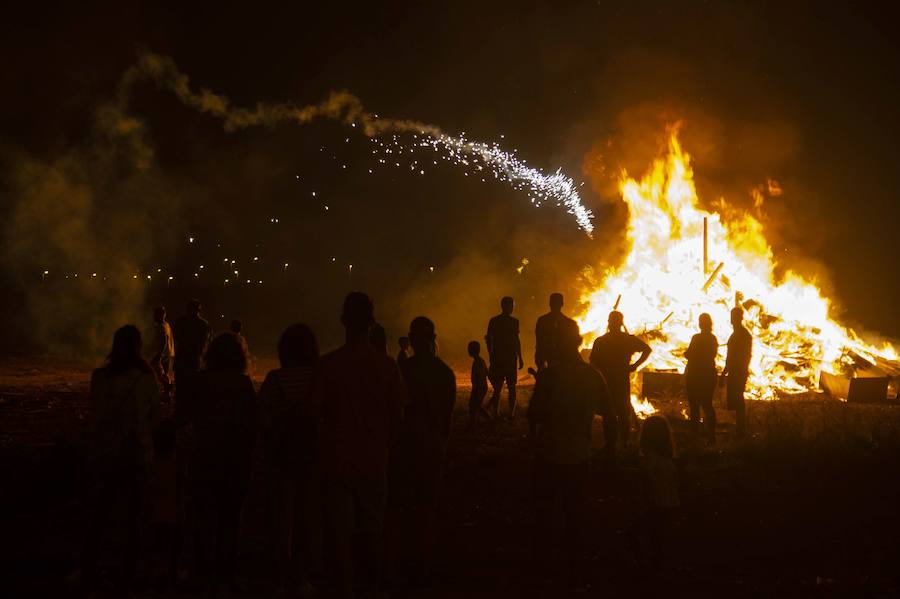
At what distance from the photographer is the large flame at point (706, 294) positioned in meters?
18.6

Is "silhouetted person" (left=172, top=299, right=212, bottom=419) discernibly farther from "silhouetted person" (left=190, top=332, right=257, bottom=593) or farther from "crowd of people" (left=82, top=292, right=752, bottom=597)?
"silhouetted person" (left=190, top=332, right=257, bottom=593)

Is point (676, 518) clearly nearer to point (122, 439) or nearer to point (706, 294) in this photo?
point (122, 439)

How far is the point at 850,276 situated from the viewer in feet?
115

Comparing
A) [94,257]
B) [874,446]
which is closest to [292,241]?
[94,257]

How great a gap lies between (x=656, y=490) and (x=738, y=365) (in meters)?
6.04

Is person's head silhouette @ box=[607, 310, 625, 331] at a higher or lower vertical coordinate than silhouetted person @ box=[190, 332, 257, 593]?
higher

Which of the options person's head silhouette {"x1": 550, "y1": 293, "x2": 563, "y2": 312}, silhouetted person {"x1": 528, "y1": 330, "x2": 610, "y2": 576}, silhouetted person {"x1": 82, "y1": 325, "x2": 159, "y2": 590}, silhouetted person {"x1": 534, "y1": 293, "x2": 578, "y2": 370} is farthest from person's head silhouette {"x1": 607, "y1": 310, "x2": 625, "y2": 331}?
silhouetted person {"x1": 82, "y1": 325, "x2": 159, "y2": 590}

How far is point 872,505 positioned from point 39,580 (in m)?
7.48

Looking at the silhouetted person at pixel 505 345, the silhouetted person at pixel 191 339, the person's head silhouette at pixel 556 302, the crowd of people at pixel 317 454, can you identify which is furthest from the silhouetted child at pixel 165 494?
the silhouetted person at pixel 505 345

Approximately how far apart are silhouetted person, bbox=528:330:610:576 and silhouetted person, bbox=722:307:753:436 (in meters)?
5.90

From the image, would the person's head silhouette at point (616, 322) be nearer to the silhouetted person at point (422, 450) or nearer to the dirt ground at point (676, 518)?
the dirt ground at point (676, 518)

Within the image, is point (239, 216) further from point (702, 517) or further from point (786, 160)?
point (702, 517)

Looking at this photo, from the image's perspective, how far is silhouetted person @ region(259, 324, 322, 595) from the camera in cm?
584

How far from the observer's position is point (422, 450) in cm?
638
